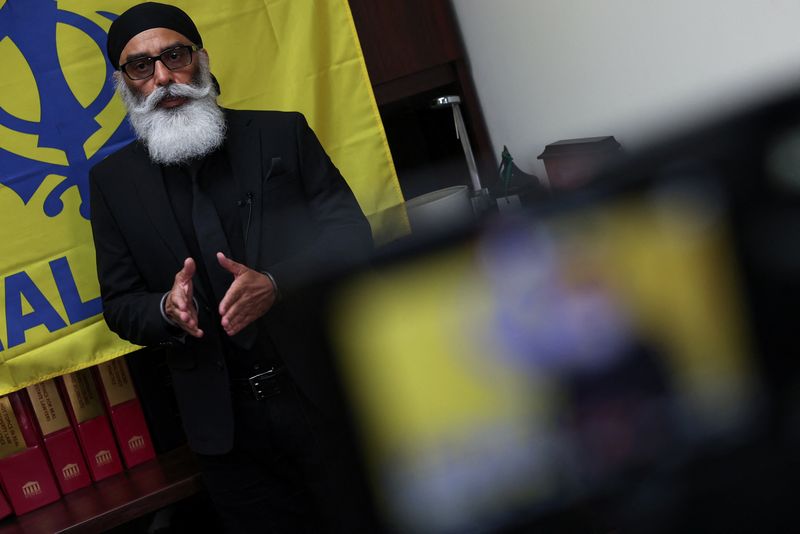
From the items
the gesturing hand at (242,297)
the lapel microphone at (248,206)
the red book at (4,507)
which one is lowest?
the red book at (4,507)

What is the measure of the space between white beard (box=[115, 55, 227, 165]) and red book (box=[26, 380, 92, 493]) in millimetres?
716

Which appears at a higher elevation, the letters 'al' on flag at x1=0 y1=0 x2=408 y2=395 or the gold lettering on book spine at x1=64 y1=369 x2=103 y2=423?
the letters 'al' on flag at x1=0 y1=0 x2=408 y2=395

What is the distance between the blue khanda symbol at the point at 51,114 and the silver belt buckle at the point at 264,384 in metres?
0.70

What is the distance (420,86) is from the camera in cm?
253

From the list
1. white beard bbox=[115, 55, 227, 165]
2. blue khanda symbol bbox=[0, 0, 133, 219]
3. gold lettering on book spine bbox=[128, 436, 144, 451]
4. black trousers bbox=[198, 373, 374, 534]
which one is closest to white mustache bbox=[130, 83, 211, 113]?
white beard bbox=[115, 55, 227, 165]

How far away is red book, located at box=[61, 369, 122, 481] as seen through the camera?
2.12m

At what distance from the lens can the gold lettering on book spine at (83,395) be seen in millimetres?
2121

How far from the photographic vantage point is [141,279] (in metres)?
1.75

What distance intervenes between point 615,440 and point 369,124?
1.80 meters

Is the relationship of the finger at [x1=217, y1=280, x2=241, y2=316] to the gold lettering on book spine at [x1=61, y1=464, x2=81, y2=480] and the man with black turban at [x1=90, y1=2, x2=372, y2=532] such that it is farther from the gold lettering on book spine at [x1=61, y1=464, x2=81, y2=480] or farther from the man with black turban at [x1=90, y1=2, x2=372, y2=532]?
the gold lettering on book spine at [x1=61, y1=464, x2=81, y2=480]

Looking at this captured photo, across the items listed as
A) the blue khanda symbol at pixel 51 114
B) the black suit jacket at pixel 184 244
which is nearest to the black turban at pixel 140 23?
the black suit jacket at pixel 184 244

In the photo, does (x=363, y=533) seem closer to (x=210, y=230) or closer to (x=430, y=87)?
(x=210, y=230)

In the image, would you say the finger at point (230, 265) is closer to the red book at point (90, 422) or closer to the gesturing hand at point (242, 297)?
the gesturing hand at point (242, 297)

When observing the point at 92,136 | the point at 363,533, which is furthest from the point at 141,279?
the point at 363,533
